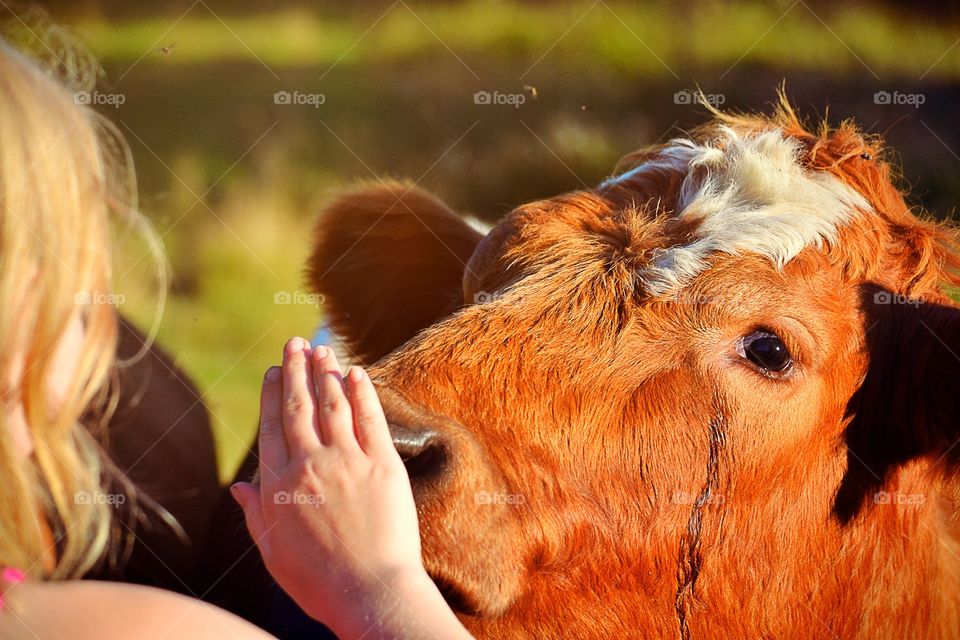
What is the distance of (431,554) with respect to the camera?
167cm

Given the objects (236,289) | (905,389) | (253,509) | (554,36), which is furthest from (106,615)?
(236,289)

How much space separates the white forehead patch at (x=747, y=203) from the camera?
2072 millimetres

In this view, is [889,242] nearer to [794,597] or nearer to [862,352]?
[862,352]

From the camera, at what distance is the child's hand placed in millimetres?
1256

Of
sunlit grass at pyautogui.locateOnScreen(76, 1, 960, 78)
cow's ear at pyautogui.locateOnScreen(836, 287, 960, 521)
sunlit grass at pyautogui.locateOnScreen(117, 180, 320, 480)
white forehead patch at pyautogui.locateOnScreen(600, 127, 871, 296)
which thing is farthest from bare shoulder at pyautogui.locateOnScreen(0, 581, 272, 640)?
sunlit grass at pyautogui.locateOnScreen(117, 180, 320, 480)

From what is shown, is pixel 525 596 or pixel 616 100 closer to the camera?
pixel 525 596

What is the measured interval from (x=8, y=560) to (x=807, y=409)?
5.52ft

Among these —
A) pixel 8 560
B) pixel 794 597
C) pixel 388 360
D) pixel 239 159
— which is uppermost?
pixel 239 159

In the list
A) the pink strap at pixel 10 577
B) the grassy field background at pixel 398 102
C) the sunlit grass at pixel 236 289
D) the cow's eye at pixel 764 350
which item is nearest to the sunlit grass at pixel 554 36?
the grassy field background at pixel 398 102

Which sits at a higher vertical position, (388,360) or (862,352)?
(388,360)

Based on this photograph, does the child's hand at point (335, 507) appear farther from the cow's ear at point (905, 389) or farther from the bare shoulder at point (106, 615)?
the cow's ear at point (905, 389)

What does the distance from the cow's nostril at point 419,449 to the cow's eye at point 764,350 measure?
77cm

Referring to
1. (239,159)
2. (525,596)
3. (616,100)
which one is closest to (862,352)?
(525,596)

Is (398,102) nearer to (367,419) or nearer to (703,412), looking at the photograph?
(703,412)
